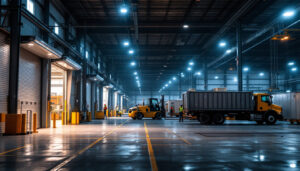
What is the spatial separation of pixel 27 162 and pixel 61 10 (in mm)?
20077

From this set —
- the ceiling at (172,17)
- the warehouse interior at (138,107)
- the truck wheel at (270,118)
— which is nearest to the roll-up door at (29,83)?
the warehouse interior at (138,107)

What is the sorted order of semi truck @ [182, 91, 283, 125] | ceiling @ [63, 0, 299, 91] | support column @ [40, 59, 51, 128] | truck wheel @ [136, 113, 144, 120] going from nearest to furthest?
support column @ [40, 59, 51, 128]
ceiling @ [63, 0, 299, 91]
semi truck @ [182, 91, 283, 125]
truck wheel @ [136, 113, 144, 120]

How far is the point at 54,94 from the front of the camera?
1646 inches

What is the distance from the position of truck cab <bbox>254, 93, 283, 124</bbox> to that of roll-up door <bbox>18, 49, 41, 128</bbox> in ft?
60.0

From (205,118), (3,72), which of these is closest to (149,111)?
(205,118)

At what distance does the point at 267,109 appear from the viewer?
25.0 metres

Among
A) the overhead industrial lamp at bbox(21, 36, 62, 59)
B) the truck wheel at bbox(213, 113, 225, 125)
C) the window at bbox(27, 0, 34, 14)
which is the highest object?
the window at bbox(27, 0, 34, 14)

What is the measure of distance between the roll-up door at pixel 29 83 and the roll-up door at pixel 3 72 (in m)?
1.29

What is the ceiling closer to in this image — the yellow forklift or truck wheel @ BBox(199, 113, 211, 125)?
the yellow forklift

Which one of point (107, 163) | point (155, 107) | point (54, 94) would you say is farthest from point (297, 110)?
point (54, 94)

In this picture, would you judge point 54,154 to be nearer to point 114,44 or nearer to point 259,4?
point 259,4

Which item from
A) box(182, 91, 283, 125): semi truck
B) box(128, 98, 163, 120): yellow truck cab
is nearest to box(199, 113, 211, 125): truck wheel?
box(182, 91, 283, 125): semi truck

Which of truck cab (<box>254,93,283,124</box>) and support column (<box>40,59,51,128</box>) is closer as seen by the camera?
support column (<box>40,59,51,128</box>)

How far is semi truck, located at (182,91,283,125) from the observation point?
2477cm
